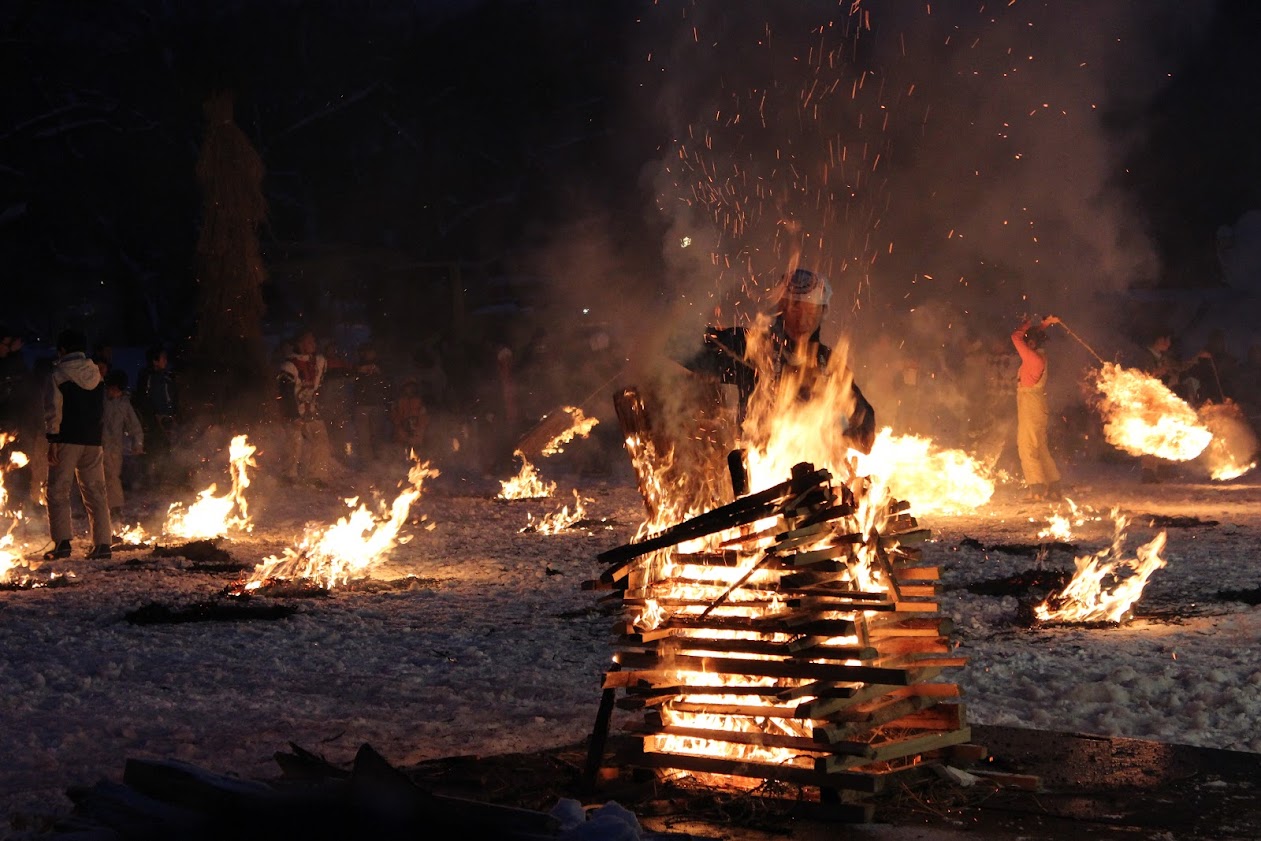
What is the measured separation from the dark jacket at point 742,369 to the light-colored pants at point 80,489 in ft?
28.2

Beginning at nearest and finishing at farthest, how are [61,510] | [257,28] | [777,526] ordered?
[777,526] < [61,510] < [257,28]

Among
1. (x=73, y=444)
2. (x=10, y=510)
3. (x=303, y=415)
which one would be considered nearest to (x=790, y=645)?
(x=73, y=444)

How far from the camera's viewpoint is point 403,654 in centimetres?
832

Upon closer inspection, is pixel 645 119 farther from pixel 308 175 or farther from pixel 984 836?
pixel 984 836

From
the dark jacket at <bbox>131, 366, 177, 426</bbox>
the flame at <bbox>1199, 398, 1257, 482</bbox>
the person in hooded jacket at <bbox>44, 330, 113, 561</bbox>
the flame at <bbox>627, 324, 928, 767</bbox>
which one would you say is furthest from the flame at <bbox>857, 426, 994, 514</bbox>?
the flame at <bbox>627, 324, 928, 767</bbox>

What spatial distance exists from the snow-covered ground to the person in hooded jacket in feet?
1.23

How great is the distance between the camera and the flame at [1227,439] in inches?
750

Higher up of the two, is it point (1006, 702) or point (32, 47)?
point (32, 47)

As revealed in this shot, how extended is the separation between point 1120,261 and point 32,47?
23.8 m

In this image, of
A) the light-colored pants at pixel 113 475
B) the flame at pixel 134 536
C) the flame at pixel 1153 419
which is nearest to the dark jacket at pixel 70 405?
the flame at pixel 134 536

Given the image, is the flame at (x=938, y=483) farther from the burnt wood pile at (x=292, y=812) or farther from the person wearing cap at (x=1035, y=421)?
the burnt wood pile at (x=292, y=812)

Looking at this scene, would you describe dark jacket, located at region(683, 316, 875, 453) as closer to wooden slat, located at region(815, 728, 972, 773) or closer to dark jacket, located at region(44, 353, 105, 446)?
wooden slat, located at region(815, 728, 972, 773)

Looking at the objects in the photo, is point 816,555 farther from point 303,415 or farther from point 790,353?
point 303,415

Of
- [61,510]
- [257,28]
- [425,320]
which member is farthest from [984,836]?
[257,28]
